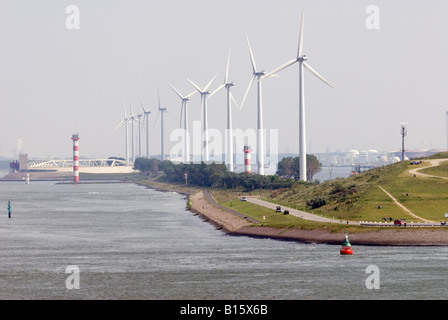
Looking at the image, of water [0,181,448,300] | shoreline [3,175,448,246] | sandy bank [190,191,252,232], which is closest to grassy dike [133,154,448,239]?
shoreline [3,175,448,246]

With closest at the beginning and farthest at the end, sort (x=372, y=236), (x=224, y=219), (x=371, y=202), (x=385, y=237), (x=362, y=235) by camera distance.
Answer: (x=385, y=237)
(x=372, y=236)
(x=362, y=235)
(x=371, y=202)
(x=224, y=219)

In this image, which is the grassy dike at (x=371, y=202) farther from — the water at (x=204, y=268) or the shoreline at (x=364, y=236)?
the water at (x=204, y=268)

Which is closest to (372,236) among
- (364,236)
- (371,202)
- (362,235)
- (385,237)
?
(364,236)

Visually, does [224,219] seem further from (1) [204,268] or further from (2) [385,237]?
(1) [204,268]

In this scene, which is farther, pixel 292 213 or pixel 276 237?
pixel 292 213

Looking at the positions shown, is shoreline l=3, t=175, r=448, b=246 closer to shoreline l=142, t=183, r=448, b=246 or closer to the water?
shoreline l=142, t=183, r=448, b=246

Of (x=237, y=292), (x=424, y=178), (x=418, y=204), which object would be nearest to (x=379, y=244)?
(x=418, y=204)

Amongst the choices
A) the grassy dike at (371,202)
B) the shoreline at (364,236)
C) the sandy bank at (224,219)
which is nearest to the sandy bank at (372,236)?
the shoreline at (364,236)

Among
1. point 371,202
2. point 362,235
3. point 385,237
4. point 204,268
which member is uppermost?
point 371,202
